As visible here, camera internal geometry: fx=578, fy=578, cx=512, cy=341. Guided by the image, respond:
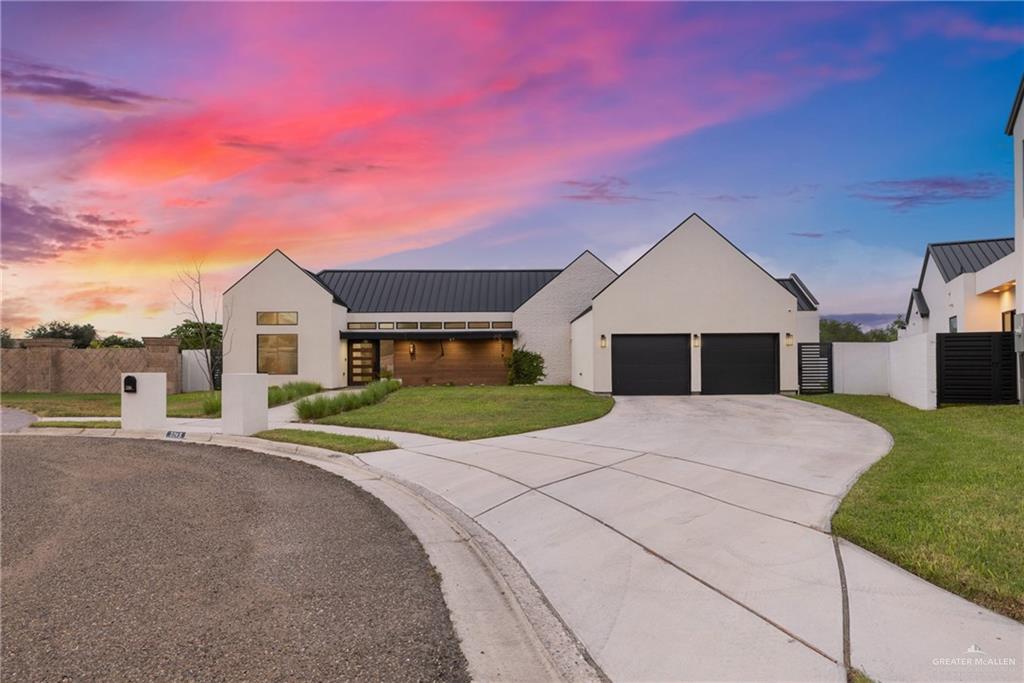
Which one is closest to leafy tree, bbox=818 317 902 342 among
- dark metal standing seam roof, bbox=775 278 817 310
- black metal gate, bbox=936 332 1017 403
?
dark metal standing seam roof, bbox=775 278 817 310

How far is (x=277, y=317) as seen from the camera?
2853 centimetres

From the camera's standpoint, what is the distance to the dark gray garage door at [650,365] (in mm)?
22781

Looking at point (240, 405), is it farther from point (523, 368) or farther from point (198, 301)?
point (198, 301)

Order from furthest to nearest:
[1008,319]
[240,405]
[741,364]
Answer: [741,364] → [1008,319] → [240,405]

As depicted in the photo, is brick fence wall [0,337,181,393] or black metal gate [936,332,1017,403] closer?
black metal gate [936,332,1017,403]

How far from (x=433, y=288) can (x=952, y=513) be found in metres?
29.6

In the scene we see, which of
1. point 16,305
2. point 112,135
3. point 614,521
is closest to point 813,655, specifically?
point 614,521

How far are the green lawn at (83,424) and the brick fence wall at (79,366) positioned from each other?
41.4 ft

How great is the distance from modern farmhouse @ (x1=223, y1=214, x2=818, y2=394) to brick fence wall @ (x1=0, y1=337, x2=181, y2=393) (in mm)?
2970

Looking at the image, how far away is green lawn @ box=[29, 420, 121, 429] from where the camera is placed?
14859 mm

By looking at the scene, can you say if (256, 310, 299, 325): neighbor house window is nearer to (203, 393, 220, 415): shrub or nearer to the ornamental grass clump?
the ornamental grass clump

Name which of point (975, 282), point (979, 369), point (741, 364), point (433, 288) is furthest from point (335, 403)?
point (975, 282)

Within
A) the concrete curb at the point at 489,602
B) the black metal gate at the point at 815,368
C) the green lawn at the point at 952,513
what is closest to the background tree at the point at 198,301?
the concrete curb at the point at 489,602

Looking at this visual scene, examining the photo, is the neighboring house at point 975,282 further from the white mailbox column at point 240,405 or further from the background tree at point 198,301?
the background tree at point 198,301
